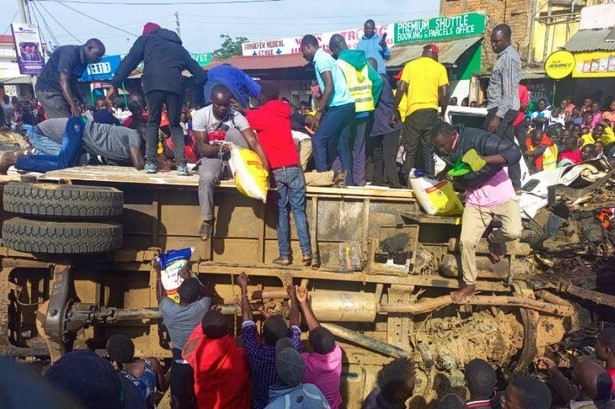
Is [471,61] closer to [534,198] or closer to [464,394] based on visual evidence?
[534,198]

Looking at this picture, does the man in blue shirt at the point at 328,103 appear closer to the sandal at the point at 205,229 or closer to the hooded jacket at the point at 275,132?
the hooded jacket at the point at 275,132

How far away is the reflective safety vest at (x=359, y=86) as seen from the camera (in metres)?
5.88

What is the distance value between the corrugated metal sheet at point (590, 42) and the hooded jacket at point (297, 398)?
15569 millimetres

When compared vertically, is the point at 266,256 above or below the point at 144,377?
above

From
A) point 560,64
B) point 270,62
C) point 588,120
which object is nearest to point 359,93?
point 588,120

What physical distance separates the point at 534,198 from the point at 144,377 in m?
4.47

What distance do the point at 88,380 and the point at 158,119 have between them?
424 cm

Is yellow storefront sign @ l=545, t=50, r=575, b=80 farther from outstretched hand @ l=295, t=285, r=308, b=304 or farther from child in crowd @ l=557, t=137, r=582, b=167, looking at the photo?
outstretched hand @ l=295, t=285, r=308, b=304

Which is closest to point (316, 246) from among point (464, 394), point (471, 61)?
point (464, 394)

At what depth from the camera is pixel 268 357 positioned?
3.87 m

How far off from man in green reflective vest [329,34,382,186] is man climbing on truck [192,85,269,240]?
1.56 meters

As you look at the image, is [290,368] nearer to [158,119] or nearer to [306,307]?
[306,307]

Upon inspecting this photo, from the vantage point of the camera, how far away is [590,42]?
15383mm

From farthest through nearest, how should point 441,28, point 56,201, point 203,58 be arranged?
point 203,58, point 441,28, point 56,201
